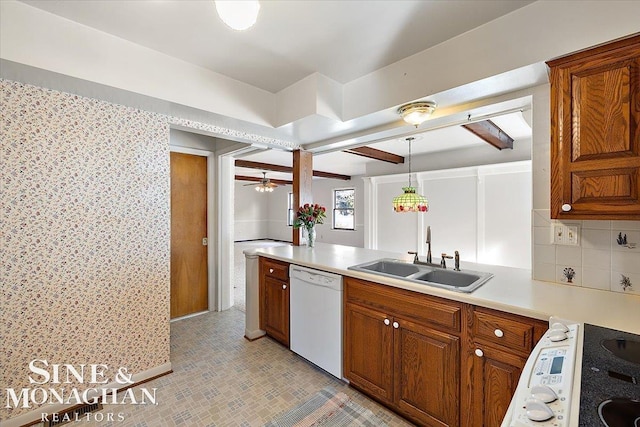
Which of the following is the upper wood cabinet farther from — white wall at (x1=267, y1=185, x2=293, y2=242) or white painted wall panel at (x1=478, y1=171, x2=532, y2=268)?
white wall at (x1=267, y1=185, x2=293, y2=242)

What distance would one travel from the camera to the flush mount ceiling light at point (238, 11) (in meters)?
0.94

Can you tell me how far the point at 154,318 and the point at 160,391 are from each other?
1.77 feet

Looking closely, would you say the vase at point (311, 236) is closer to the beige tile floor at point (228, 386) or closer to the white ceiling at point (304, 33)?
the beige tile floor at point (228, 386)

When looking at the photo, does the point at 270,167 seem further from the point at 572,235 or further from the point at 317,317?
the point at 572,235

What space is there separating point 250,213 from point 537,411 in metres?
11.7

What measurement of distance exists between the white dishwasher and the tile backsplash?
1.34 m

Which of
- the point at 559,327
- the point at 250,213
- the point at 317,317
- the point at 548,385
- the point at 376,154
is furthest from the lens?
the point at 250,213

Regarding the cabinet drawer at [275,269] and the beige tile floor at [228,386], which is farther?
the cabinet drawer at [275,269]

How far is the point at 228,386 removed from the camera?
2.14 metres

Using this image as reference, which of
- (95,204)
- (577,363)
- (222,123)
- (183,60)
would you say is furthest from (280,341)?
(183,60)

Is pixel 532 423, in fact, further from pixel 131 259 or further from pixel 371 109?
pixel 131 259

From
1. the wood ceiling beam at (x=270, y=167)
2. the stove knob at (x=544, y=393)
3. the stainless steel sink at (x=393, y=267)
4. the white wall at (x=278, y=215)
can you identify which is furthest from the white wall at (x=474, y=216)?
the white wall at (x=278, y=215)

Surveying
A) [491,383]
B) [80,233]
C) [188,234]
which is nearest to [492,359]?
[491,383]

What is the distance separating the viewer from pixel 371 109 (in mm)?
2230
